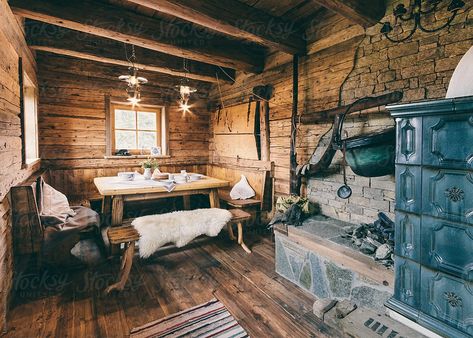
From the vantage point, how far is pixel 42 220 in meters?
3.07

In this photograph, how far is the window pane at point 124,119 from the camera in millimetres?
5809

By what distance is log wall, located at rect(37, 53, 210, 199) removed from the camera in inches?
196

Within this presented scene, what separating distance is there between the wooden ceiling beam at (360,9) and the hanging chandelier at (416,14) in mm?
173

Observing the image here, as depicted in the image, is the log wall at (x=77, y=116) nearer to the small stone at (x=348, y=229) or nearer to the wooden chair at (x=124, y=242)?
the wooden chair at (x=124, y=242)

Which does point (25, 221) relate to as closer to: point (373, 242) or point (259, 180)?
point (259, 180)

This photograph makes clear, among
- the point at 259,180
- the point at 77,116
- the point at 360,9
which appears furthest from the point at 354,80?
the point at 77,116

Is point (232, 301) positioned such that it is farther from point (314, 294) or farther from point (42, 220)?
point (42, 220)

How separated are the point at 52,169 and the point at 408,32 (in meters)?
6.08

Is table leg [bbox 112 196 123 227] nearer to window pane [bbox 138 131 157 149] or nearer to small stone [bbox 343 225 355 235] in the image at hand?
window pane [bbox 138 131 157 149]

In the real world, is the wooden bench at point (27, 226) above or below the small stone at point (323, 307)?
above

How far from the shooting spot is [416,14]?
8.57 ft

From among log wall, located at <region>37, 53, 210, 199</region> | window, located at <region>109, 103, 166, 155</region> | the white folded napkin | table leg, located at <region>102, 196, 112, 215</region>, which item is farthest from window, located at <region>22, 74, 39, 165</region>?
the white folded napkin

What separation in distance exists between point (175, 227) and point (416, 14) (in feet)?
11.6

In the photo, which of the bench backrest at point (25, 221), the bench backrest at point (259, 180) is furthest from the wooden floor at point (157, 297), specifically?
the bench backrest at point (259, 180)
